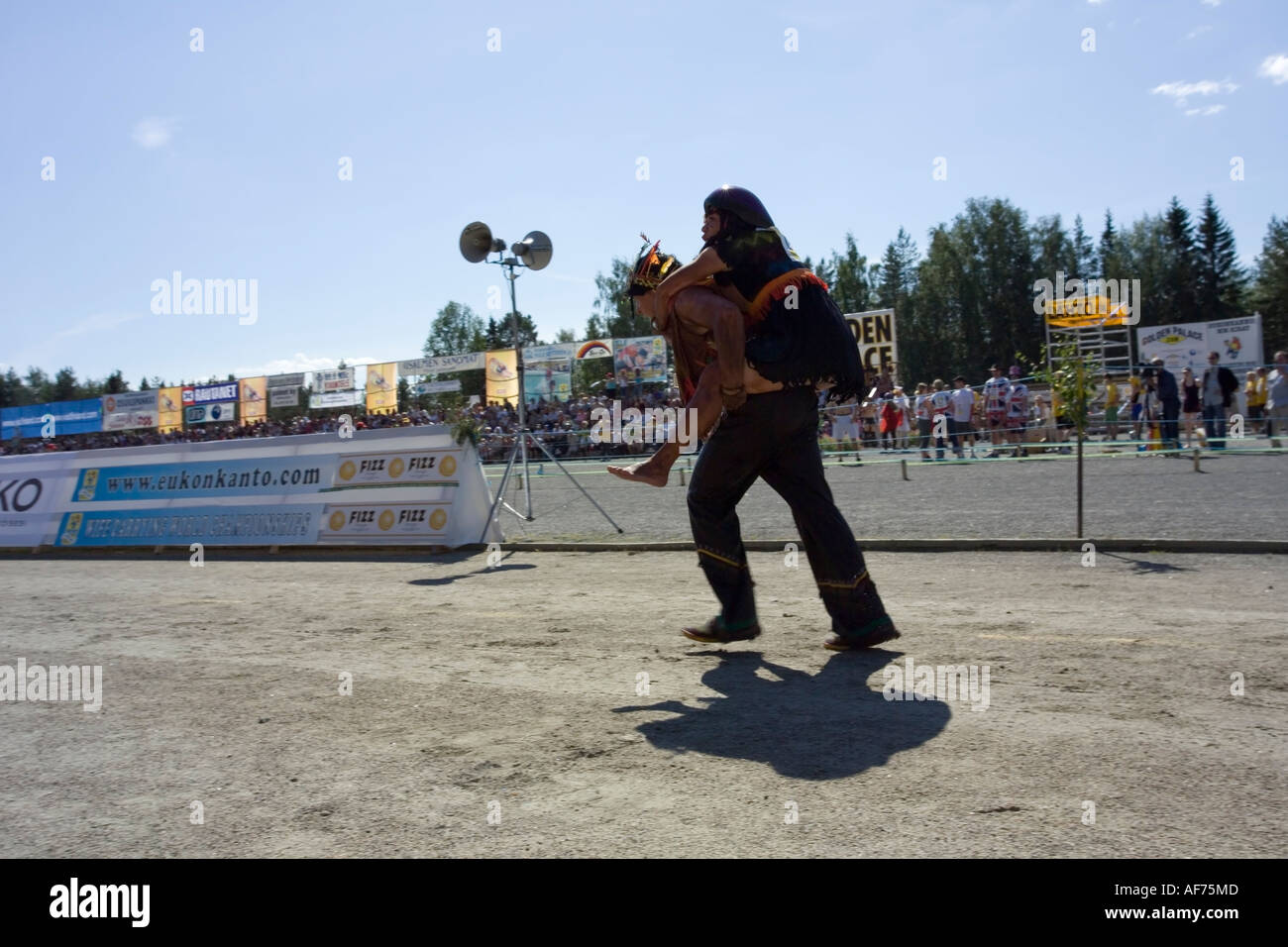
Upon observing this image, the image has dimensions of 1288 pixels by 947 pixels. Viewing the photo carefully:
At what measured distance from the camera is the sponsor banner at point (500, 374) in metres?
33.8

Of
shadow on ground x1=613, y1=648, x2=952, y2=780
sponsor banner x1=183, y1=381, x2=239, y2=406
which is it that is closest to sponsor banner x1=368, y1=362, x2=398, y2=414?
sponsor banner x1=183, y1=381, x2=239, y2=406

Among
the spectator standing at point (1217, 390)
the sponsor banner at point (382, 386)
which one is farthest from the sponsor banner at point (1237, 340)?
the sponsor banner at point (382, 386)

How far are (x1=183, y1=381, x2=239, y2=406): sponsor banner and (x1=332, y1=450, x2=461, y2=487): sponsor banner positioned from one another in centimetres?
3690

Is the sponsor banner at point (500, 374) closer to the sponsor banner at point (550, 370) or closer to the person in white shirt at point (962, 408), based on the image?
the sponsor banner at point (550, 370)

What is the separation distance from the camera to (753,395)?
4.83 meters

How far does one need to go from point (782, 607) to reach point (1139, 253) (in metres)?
83.8

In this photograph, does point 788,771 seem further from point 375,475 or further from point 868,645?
point 375,475

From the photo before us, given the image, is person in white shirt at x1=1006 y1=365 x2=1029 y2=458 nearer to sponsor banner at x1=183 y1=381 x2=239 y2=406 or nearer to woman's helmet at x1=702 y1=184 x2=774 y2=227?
woman's helmet at x1=702 y1=184 x2=774 y2=227

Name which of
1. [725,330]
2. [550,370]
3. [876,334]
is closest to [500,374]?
[550,370]

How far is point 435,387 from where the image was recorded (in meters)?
39.7

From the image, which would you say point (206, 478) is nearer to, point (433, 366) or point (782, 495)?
point (782, 495)

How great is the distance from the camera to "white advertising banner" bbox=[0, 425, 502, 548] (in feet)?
38.1
